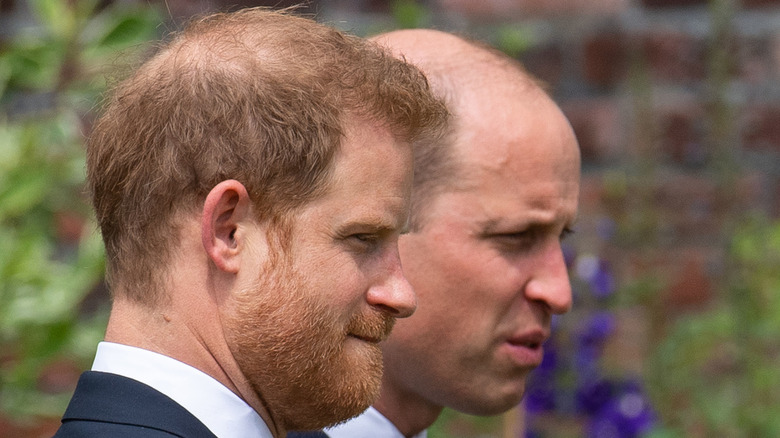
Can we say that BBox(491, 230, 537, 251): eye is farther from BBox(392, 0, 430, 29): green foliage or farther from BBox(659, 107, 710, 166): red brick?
BBox(659, 107, 710, 166): red brick

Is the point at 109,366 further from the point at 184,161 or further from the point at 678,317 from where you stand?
the point at 678,317

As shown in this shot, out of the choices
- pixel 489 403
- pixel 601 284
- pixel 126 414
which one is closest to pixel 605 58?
pixel 601 284

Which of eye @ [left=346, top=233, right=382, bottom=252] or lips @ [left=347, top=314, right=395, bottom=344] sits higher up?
eye @ [left=346, top=233, right=382, bottom=252]

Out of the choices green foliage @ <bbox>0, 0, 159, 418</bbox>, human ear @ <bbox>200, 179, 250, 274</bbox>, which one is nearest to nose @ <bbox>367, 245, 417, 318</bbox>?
human ear @ <bbox>200, 179, 250, 274</bbox>

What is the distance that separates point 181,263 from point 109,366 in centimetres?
13

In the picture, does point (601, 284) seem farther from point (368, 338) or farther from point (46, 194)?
point (368, 338)

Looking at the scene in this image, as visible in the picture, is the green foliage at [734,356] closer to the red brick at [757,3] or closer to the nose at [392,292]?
the red brick at [757,3]

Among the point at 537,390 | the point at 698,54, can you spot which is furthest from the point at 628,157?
the point at 537,390

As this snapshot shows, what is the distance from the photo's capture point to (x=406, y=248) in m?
1.70

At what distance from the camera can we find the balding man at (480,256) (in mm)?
1681

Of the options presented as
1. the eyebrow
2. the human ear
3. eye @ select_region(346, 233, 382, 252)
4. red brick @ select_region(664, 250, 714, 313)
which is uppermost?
the human ear

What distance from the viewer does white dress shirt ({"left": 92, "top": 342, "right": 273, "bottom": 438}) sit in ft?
3.86

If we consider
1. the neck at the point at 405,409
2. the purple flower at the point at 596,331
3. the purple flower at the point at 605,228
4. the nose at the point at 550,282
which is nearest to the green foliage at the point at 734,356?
the purple flower at the point at 596,331

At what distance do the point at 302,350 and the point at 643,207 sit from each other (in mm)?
1636
